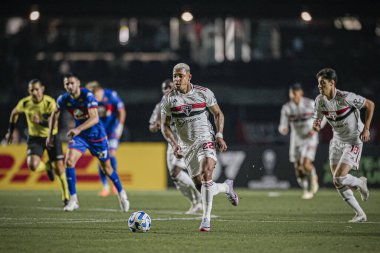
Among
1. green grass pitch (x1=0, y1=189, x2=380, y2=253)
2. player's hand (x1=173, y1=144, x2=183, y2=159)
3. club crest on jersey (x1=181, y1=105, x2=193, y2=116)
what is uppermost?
club crest on jersey (x1=181, y1=105, x2=193, y2=116)

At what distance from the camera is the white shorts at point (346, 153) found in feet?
39.2

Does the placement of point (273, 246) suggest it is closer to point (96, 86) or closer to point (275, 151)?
point (96, 86)

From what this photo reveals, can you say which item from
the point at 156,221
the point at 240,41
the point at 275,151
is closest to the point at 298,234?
the point at 156,221

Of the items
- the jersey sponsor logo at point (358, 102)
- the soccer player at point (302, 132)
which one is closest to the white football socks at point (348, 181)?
Answer: the jersey sponsor logo at point (358, 102)

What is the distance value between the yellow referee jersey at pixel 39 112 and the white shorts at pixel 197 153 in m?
4.68

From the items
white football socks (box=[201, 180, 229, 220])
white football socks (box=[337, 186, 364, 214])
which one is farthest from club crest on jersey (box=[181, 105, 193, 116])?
white football socks (box=[337, 186, 364, 214])

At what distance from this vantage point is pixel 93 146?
45.7 feet

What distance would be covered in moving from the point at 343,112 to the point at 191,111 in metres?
2.52

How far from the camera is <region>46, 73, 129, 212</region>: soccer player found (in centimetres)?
1348

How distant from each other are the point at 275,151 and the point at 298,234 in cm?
1227

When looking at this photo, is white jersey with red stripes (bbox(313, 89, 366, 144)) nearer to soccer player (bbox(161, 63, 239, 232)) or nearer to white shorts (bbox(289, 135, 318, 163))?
soccer player (bbox(161, 63, 239, 232))

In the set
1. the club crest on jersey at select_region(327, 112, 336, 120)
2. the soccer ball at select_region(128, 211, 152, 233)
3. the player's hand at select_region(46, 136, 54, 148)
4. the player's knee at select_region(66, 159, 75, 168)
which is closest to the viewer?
the soccer ball at select_region(128, 211, 152, 233)

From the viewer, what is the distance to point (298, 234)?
990cm

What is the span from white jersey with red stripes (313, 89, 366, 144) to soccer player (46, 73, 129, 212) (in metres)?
3.93
